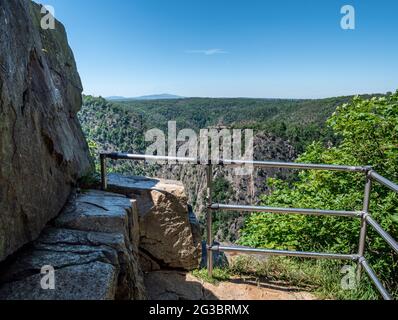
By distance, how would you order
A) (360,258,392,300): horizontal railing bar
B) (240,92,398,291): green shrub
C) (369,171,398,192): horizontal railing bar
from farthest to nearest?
(240,92,398,291): green shrub → (360,258,392,300): horizontal railing bar → (369,171,398,192): horizontal railing bar

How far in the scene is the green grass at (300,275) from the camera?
2.65 meters

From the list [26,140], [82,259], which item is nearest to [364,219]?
[82,259]

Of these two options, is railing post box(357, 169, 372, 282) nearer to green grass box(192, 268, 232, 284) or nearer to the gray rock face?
green grass box(192, 268, 232, 284)

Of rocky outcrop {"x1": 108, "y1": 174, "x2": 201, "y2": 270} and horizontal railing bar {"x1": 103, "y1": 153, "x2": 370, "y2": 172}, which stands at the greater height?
horizontal railing bar {"x1": 103, "y1": 153, "x2": 370, "y2": 172}

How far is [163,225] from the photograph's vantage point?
2.91m

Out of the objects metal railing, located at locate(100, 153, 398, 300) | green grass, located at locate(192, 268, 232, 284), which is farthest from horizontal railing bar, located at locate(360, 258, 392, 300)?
green grass, located at locate(192, 268, 232, 284)

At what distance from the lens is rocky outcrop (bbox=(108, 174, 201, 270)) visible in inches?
113

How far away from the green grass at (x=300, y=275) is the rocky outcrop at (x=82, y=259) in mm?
1141

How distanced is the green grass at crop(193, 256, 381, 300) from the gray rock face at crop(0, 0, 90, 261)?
1.57 metres

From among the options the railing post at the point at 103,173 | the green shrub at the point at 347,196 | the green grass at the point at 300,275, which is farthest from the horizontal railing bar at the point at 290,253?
the green shrub at the point at 347,196

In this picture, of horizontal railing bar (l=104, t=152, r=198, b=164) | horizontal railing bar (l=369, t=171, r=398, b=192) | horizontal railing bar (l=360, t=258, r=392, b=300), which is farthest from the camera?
horizontal railing bar (l=104, t=152, r=198, b=164)

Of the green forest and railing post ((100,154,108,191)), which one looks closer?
railing post ((100,154,108,191))

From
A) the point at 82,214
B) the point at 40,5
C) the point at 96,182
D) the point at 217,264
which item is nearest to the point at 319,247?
the point at 217,264

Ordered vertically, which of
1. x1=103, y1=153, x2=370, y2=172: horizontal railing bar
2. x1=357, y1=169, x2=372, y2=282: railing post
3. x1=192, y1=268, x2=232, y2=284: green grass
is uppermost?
x1=103, y1=153, x2=370, y2=172: horizontal railing bar
